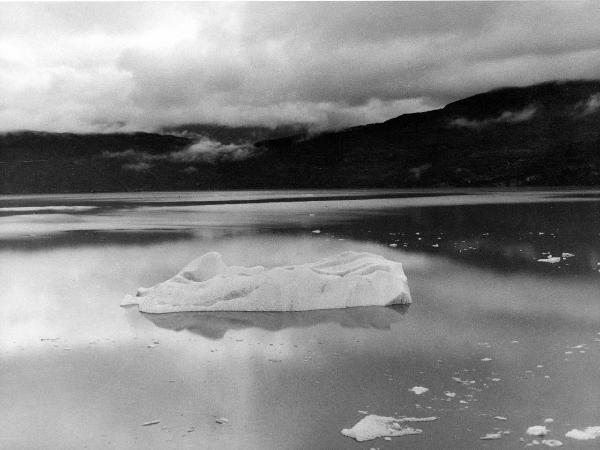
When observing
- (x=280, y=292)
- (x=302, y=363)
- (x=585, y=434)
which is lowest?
(x=585, y=434)

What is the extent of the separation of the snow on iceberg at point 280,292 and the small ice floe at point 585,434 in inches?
207

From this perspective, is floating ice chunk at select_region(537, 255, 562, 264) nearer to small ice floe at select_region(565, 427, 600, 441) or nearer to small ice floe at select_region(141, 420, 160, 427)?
small ice floe at select_region(565, 427, 600, 441)

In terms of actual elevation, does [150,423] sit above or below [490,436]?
above

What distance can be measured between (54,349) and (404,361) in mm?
4823

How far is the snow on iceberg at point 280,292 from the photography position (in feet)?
34.2

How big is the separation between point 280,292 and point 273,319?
0.81 metres

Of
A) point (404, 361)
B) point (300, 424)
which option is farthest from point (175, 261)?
point (300, 424)

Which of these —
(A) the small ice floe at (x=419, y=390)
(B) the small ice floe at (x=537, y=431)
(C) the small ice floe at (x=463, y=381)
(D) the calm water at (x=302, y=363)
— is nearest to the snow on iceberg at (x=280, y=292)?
(D) the calm water at (x=302, y=363)

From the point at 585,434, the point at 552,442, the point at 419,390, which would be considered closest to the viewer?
the point at 552,442

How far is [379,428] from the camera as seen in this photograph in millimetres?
5359

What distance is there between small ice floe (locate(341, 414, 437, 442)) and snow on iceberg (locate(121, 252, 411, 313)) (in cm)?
488

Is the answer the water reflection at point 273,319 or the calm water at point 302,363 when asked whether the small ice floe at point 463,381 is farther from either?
the water reflection at point 273,319

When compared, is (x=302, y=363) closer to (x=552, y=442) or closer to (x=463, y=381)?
(x=463, y=381)

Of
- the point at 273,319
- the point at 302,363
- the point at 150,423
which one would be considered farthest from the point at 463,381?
the point at 273,319
